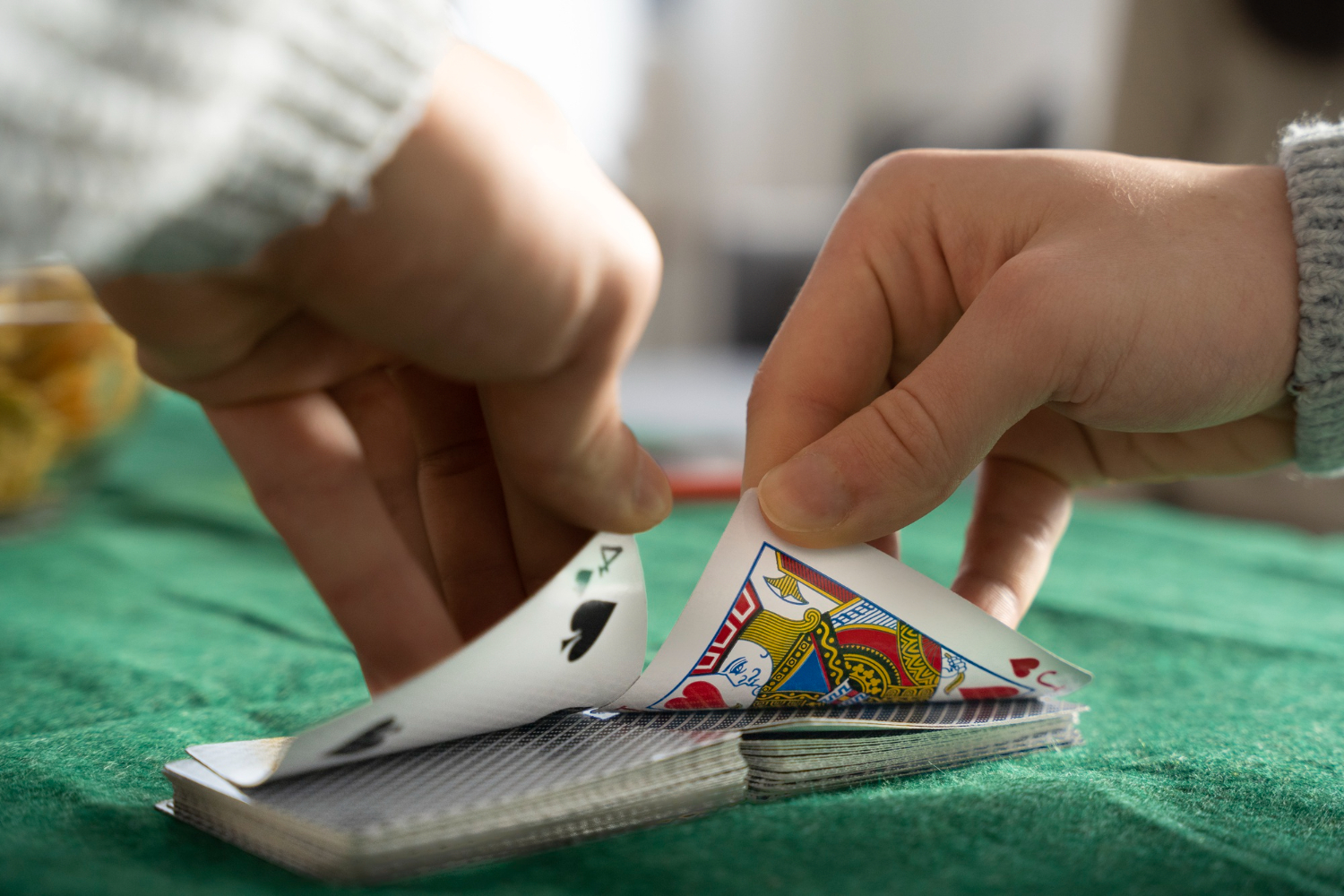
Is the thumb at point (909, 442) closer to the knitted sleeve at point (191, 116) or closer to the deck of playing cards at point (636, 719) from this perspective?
the deck of playing cards at point (636, 719)

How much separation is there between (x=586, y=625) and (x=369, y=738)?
13 cm

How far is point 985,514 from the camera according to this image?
856 mm

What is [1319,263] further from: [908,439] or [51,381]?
[51,381]

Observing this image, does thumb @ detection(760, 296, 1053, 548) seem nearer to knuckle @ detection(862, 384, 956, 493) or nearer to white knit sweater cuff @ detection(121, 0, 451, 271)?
knuckle @ detection(862, 384, 956, 493)

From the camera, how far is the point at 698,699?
24.0 inches

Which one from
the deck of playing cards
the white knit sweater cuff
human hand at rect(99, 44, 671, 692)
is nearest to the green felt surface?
the deck of playing cards

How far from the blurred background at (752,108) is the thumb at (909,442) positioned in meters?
2.86

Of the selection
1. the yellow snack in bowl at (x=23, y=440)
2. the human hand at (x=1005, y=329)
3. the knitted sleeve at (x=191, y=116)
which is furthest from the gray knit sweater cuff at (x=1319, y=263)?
the yellow snack in bowl at (x=23, y=440)

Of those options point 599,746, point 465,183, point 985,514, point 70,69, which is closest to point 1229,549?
point 985,514

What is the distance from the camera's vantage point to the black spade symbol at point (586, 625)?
54 cm

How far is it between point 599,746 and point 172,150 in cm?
35

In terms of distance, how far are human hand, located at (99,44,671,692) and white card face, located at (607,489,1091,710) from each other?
0.26ft

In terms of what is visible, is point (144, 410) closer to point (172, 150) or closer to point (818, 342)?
point (818, 342)

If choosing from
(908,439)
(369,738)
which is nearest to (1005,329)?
(908,439)
